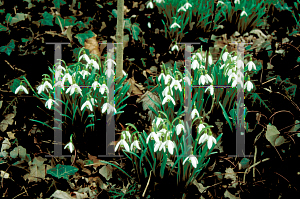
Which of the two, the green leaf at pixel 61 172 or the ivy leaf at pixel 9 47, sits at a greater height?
the ivy leaf at pixel 9 47

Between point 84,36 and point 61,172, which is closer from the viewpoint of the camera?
point 61,172

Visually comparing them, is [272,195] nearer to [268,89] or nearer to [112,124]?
[268,89]

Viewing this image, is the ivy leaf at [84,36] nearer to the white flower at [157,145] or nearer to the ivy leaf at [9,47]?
the ivy leaf at [9,47]

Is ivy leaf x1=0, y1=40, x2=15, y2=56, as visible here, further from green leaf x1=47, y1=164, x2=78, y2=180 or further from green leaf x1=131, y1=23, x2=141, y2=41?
green leaf x1=47, y1=164, x2=78, y2=180

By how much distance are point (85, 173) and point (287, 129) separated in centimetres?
140

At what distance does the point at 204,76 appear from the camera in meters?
2.02

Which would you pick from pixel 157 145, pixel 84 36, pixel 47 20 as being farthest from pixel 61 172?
pixel 47 20

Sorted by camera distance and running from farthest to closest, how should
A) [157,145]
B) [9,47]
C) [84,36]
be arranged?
1. [84,36]
2. [9,47]
3. [157,145]

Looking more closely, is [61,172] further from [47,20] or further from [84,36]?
[47,20]

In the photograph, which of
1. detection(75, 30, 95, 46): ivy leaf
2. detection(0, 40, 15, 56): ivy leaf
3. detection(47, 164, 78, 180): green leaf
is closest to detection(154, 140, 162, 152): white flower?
detection(47, 164, 78, 180): green leaf

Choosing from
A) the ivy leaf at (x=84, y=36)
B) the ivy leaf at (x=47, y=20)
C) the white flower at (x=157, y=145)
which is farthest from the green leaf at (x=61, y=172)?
the ivy leaf at (x=47, y=20)

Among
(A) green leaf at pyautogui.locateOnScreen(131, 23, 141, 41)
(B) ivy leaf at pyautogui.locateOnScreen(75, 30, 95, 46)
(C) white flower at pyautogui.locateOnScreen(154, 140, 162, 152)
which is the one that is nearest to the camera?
(C) white flower at pyautogui.locateOnScreen(154, 140, 162, 152)

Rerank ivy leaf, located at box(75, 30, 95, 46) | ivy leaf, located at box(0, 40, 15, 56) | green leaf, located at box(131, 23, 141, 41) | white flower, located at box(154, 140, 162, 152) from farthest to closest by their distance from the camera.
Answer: green leaf, located at box(131, 23, 141, 41)
ivy leaf, located at box(75, 30, 95, 46)
ivy leaf, located at box(0, 40, 15, 56)
white flower, located at box(154, 140, 162, 152)

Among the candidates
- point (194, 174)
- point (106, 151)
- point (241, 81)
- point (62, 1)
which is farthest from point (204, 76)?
point (62, 1)
